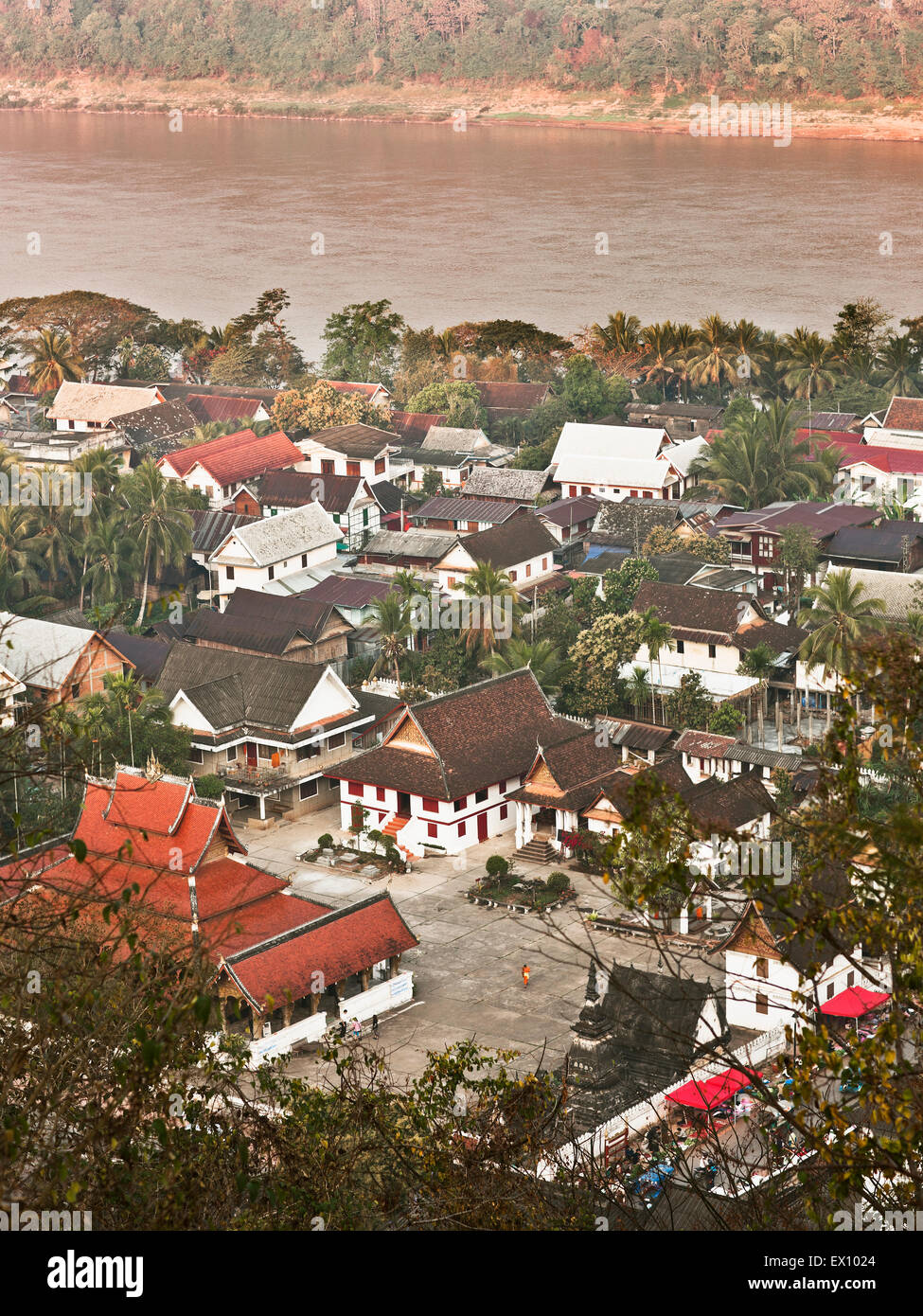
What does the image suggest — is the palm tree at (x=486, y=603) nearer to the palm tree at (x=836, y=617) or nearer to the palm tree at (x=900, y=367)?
the palm tree at (x=836, y=617)

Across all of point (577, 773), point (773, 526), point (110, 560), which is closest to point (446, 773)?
point (577, 773)

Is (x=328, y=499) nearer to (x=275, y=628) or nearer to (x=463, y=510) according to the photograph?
(x=463, y=510)

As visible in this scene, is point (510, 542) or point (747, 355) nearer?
point (510, 542)

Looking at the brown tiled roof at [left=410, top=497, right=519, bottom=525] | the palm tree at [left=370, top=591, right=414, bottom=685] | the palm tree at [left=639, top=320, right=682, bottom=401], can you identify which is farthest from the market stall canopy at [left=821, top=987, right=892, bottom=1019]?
the palm tree at [left=639, top=320, right=682, bottom=401]

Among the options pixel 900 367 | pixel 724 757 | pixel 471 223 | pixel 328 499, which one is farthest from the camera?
pixel 471 223

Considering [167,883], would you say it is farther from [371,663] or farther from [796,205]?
[796,205]

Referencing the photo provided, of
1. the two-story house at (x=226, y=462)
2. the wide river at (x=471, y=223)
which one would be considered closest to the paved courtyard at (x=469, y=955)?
the two-story house at (x=226, y=462)
